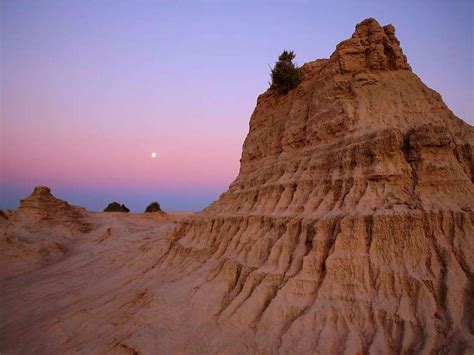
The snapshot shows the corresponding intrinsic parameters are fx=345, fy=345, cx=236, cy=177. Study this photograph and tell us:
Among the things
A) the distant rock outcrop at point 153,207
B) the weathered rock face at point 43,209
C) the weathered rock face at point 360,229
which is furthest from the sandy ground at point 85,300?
the distant rock outcrop at point 153,207

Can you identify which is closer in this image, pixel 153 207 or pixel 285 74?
pixel 285 74

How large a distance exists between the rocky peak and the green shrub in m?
3.30

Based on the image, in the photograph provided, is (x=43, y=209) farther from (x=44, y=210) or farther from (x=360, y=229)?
(x=360, y=229)

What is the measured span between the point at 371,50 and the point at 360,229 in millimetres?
6666

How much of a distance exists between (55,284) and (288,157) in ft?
45.8

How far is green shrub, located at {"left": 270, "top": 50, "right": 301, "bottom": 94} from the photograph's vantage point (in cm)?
1537

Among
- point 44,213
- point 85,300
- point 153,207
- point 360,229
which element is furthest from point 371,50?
point 153,207

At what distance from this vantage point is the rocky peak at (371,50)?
11391 mm

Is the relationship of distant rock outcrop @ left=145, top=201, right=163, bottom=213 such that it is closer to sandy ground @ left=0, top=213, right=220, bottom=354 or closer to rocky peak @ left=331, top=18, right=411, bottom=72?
sandy ground @ left=0, top=213, right=220, bottom=354

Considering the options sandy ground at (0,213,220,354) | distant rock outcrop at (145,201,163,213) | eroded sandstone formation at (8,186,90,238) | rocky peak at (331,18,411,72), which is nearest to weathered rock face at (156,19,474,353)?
rocky peak at (331,18,411,72)

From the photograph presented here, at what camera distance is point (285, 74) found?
1573 cm

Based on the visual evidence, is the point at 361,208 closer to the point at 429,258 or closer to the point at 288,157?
the point at 429,258

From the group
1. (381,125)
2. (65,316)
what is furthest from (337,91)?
(65,316)

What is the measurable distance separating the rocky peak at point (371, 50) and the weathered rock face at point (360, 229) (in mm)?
38
